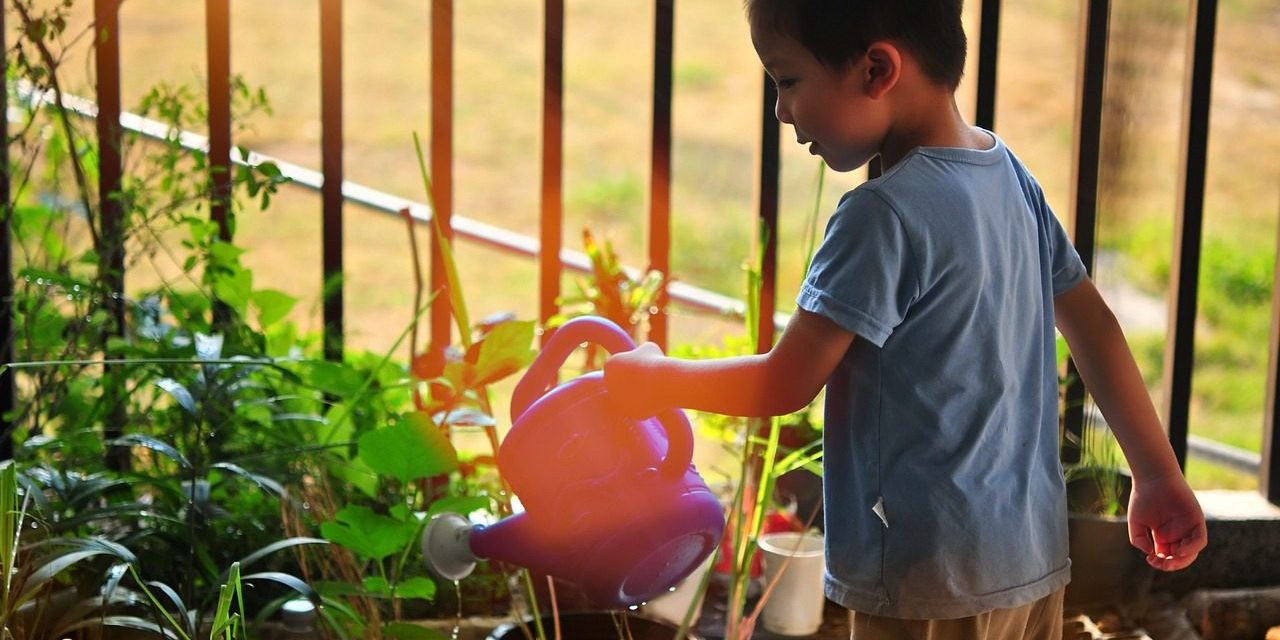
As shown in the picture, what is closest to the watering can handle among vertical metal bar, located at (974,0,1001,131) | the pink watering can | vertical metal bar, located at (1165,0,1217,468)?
the pink watering can

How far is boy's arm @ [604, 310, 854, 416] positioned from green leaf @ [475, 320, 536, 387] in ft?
1.86

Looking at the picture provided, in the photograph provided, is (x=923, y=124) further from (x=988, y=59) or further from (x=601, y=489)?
(x=988, y=59)

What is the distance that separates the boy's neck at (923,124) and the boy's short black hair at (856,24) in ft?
0.10

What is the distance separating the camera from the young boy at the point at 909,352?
4.08ft

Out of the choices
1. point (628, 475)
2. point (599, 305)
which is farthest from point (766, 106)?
point (628, 475)

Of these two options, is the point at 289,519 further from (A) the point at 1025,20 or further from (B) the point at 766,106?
(A) the point at 1025,20

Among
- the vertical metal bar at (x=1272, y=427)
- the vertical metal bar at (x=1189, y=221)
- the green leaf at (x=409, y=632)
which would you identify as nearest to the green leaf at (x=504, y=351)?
the green leaf at (x=409, y=632)

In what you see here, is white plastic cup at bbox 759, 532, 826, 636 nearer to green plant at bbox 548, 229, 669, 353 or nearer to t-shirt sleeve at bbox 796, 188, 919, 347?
A: green plant at bbox 548, 229, 669, 353

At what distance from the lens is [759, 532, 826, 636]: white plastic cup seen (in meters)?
2.08

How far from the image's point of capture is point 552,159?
2.35m

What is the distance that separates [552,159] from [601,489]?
3.55 feet

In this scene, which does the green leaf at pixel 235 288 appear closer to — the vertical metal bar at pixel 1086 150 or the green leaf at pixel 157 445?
the green leaf at pixel 157 445

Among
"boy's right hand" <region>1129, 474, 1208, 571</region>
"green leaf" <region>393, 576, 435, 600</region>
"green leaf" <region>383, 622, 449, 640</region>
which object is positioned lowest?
"green leaf" <region>383, 622, 449, 640</region>

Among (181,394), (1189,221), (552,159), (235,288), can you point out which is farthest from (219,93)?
(1189,221)
